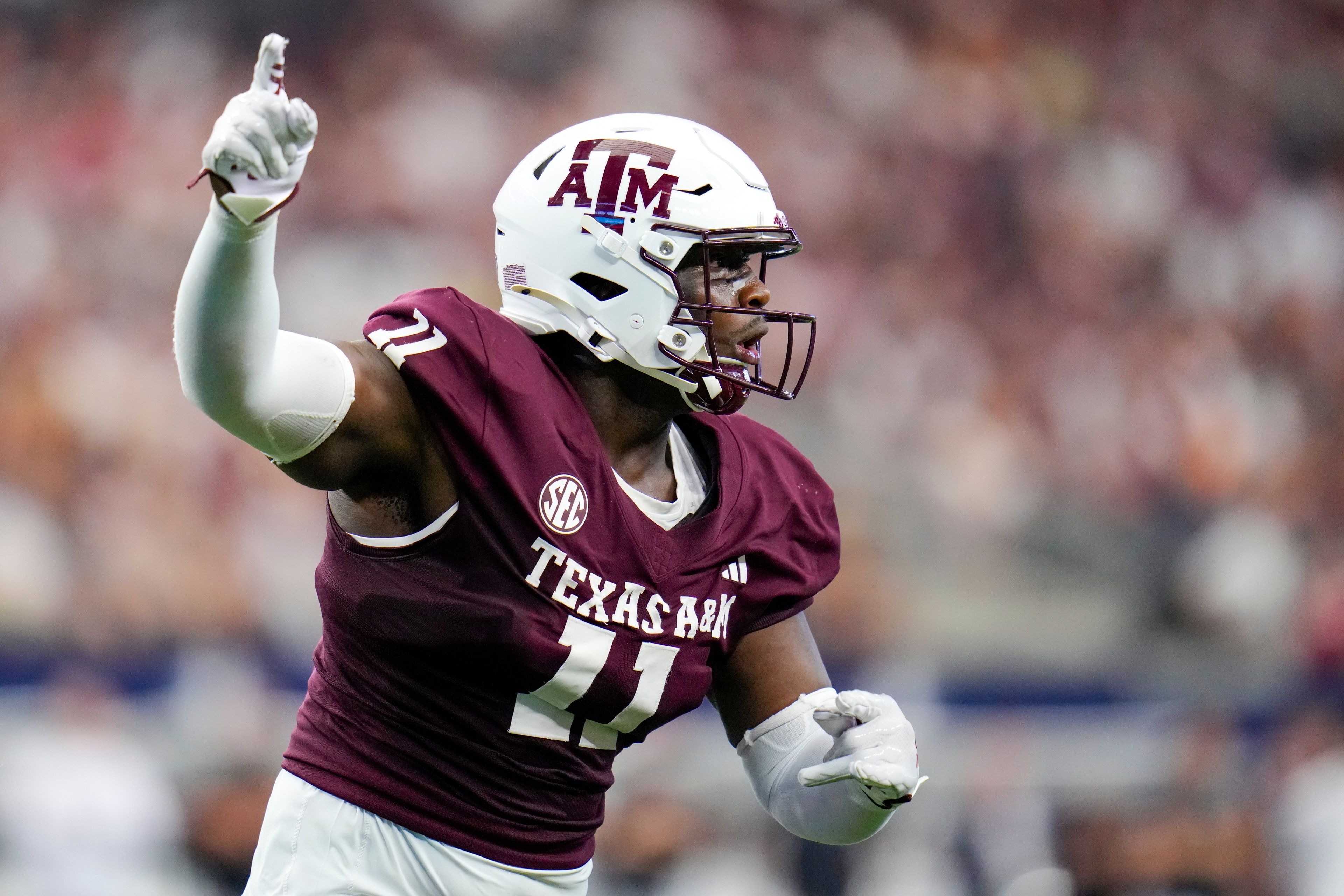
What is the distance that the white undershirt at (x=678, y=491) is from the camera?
204cm

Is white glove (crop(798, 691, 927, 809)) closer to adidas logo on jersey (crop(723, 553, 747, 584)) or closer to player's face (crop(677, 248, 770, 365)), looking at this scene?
adidas logo on jersey (crop(723, 553, 747, 584))

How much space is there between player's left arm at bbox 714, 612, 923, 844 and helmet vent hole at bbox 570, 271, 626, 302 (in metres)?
0.53

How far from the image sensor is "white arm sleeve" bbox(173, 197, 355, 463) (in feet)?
5.02

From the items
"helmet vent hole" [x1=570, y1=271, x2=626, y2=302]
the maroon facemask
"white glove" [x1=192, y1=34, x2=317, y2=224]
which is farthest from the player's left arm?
"white glove" [x1=192, y1=34, x2=317, y2=224]

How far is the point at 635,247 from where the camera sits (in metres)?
2.04

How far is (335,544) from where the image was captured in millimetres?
1874

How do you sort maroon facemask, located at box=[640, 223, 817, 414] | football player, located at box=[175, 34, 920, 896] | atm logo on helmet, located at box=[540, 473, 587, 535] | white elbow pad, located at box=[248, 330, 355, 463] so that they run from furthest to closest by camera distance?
1. maroon facemask, located at box=[640, 223, 817, 414]
2. atm logo on helmet, located at box=[540, 473, 587, 535]
3. football player, located at box=[175, 34, 920, 896]
4. white elbow pad, located at box=[248, 330, 355, 463]

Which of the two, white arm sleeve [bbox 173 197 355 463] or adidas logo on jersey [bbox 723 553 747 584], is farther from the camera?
adidas logo on jersey [bbox 723 553 747 584]

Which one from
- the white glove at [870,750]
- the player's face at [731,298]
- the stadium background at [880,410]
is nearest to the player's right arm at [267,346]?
the player's face at [731,298]

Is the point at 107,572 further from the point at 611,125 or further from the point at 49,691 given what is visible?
the point at 611,125

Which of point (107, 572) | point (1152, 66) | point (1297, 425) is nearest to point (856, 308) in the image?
point (1297, 425)

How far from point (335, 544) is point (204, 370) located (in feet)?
1.24

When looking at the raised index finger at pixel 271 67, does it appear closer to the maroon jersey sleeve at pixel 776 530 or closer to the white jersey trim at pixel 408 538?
the white jersey trim at pixel 408 538

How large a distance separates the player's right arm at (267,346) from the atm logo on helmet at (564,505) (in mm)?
185
